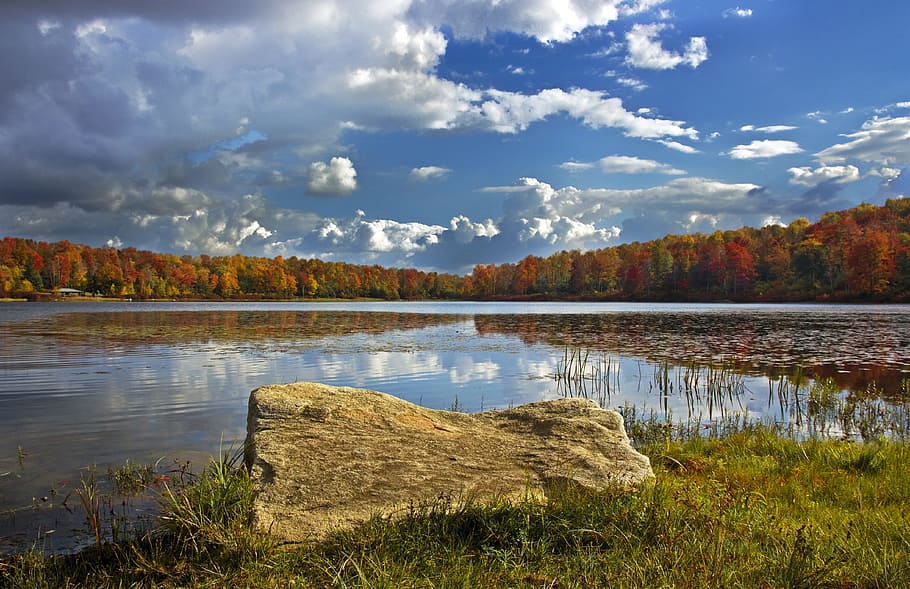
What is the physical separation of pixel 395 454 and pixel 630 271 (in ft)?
532

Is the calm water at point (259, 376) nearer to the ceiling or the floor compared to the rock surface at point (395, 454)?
nearer to the floor

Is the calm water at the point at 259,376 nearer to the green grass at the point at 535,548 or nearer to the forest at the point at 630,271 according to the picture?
the green grass at the point at 535,548

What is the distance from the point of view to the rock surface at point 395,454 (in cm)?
563

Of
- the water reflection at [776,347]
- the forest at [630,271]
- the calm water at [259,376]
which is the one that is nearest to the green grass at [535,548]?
the calm water at [259,376]

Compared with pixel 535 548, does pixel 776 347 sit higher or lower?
lower

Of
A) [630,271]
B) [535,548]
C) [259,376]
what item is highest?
[630,271]

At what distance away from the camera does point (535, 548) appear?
500 centimetres

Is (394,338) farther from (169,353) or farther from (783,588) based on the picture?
(783,588)

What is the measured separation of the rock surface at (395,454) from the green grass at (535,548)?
28 centimetres

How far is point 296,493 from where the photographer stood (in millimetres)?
5727

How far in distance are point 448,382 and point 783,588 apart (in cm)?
1556

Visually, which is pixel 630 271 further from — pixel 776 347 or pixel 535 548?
pixel 535 548

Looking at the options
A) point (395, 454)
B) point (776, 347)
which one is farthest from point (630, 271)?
point (395, 454)

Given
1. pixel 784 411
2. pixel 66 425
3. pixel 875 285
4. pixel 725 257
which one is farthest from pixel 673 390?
pixel 725 257
